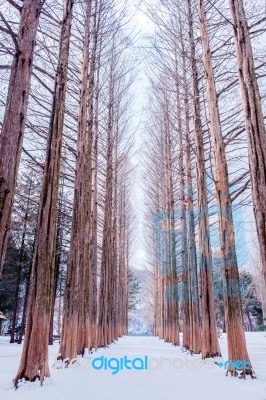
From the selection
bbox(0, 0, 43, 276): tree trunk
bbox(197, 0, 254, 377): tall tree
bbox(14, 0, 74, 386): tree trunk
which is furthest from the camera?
bbox(197, 0, 254, 377): tall tree

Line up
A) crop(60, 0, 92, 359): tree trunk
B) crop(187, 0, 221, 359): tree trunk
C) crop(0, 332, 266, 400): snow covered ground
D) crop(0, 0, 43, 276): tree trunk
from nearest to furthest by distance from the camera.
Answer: crop(0, 0, 43, 276): tree trunk
crop(0, 332, 266, 400): snow covered ground
crop(60, 0, 92, 359): tree trunk
crop(187, 0, 221, 359): tree trunk

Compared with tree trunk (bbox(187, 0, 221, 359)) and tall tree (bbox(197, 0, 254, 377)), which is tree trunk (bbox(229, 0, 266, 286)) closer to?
tall tree (bbox(197, 0, 254, 377))

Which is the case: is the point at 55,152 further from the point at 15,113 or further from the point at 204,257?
the point at 204,257

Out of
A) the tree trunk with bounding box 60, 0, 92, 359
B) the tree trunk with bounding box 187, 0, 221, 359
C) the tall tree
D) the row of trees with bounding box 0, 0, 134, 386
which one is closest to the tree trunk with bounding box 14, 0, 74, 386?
the row of trees with bounding box 0, 0, 134, 386

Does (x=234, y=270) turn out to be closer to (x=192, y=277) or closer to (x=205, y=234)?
(x=205, y=234)

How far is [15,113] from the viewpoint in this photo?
2.97m

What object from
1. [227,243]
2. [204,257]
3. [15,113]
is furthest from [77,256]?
[15,113]

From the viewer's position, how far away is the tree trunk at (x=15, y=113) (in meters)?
2.73

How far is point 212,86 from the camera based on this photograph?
5637 mm

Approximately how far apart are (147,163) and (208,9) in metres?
9.60

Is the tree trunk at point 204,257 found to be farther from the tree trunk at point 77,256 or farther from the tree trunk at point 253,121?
the tree trunk at point 253,121

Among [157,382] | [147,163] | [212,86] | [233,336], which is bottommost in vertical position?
[157,382]

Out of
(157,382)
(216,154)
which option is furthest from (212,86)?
(157,382)

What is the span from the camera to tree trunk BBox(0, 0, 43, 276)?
2730 mm
